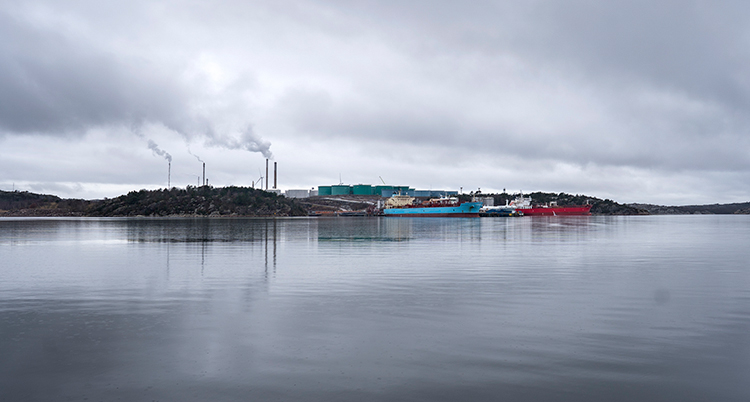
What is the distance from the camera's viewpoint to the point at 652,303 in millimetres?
16734

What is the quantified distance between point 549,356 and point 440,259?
2099 centimetres

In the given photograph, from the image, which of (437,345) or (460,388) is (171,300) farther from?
(460,388)

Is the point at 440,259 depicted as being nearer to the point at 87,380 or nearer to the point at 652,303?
the point at 652,303

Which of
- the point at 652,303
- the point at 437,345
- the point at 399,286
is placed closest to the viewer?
the point at 437,345

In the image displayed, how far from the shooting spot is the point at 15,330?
13.0 meters

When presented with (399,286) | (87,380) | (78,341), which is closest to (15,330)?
(78,341)

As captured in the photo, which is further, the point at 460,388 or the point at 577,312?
the point at 577,312

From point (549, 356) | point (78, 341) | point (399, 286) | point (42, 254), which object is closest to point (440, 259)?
point (399, 286)

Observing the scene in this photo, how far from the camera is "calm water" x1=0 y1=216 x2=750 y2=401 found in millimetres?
8836

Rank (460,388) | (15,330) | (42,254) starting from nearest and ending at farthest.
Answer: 1. (460,388)
2. (15,330)
3. (42,254)

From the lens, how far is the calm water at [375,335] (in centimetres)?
884

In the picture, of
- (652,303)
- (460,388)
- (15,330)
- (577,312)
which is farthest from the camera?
(652,303)

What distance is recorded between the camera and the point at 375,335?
486 inches

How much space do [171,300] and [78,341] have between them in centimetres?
549
